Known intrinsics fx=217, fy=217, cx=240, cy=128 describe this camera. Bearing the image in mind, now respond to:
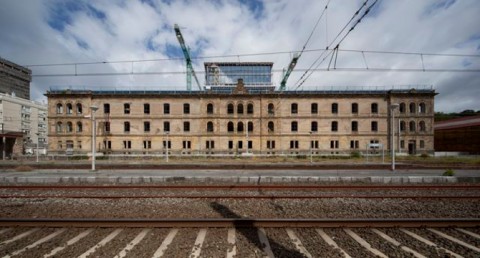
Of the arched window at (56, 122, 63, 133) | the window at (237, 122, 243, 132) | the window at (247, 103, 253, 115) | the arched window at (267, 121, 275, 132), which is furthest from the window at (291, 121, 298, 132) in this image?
the arched window at (56, 122, 63, 133)

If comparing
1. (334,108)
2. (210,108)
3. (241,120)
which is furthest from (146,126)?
(334,108)

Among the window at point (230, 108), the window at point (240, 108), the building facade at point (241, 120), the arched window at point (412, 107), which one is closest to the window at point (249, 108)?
the building facade at point (241, 120)

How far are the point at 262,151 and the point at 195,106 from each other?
512 inches

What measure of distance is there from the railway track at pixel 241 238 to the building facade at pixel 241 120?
1165 inches

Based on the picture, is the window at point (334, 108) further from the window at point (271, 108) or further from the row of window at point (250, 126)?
the window at point (271, 108)

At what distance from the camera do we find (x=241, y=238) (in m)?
4.50

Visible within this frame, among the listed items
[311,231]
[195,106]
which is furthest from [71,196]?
[195,106]

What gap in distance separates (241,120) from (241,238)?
1222 inches

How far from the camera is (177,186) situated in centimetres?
950

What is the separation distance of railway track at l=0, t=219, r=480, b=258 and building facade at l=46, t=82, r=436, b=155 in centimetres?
2958

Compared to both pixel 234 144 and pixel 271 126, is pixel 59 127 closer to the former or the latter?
pixel 234 144

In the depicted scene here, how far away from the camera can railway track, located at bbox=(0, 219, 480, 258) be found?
394cm

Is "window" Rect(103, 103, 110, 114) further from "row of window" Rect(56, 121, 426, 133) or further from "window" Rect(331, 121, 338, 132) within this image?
"window" Rect(331, 121, 338, 132)

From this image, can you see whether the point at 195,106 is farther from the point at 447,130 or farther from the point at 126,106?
the point at 447,130
